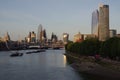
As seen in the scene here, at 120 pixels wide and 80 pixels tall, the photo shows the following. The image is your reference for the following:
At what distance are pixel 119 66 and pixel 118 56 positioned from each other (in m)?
18.0

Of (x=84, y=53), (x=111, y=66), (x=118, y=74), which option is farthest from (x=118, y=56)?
(x=84, y=53)

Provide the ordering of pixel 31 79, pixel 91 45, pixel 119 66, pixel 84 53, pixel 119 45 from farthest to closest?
pixel 84 53, pixel 91 45, pixel 119 45, pixel 119 66, pixel 31 79

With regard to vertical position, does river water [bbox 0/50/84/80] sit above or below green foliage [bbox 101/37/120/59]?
below

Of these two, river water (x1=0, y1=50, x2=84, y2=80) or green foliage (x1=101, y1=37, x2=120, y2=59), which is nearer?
river water (x1=0, y1=50, x2=84, y2=80)

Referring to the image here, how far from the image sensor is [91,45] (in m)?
135

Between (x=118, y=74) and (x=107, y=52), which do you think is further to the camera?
(x=107, y=52)

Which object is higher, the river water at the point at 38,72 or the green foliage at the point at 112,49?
the green foliage at the point at 112,49

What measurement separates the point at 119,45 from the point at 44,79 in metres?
34.6

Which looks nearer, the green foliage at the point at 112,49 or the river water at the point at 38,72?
the river water at the point at 38,72

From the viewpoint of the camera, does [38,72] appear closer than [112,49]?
Yes

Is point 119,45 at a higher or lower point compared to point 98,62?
higher

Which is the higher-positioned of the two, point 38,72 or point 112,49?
point 112,49

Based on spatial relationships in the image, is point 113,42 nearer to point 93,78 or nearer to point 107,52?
point 107,52

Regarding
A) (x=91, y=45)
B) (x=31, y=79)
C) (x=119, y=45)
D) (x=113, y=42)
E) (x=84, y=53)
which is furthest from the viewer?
(x=84, y=53)
